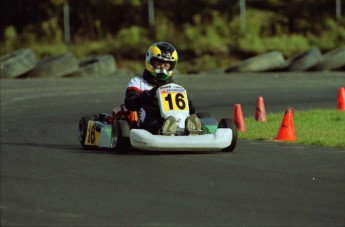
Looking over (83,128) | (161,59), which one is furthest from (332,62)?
(161,59)

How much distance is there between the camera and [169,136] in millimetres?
13133

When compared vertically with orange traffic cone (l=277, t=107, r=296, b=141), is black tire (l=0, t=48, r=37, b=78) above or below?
above

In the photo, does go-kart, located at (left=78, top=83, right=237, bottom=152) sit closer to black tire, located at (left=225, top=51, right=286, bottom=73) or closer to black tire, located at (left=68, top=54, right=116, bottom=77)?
black tire, located at (left=68, top=54, right=116, bottom=77)

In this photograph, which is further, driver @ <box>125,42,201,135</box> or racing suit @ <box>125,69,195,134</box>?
racing suit @ <box>125,69,195,134</box>

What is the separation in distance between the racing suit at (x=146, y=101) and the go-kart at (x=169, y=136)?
5.0 inches

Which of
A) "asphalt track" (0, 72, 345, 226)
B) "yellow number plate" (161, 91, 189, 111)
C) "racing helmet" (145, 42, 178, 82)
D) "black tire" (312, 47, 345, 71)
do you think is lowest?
"asphalt track" (0, 72, 345, 226)

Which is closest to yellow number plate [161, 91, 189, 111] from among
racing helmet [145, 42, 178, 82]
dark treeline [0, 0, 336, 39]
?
racing helmet [145, 42, 178, 82]

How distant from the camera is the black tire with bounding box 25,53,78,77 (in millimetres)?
31938

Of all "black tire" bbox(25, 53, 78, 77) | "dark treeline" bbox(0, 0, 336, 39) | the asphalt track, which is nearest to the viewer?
the asphalt track

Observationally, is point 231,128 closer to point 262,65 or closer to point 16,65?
point 16,65

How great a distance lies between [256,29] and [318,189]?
95.2ft

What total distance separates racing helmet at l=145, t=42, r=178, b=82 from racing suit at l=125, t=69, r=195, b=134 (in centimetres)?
7

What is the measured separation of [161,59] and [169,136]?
153cm

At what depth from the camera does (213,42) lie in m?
38.0
